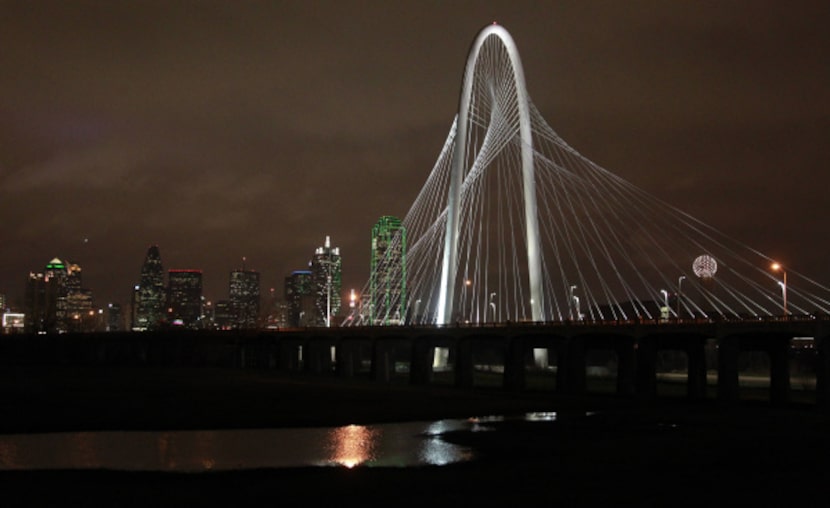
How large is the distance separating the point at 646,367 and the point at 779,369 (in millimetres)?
8598

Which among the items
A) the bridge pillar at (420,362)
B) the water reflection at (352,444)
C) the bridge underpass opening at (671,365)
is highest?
the bridge pillar at (420,362)

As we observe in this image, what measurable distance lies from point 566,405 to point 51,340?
127559mm

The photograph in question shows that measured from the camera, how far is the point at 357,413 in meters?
47.5

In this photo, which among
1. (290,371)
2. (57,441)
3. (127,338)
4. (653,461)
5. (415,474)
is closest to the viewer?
(415,474)

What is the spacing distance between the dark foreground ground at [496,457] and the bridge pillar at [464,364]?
15972mm

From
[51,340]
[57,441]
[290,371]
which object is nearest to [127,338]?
[51,340]

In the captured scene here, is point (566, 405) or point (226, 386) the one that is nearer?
point (566, 405)

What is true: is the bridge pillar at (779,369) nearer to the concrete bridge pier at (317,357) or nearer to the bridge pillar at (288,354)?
the concrete bridge pier at (317,357)

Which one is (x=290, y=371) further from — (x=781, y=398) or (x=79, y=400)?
(x=781, y=398)

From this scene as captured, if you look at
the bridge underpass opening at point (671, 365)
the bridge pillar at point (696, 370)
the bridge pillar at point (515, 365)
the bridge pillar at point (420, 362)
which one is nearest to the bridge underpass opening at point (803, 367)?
the bridge underpass opening at point (671, 365)

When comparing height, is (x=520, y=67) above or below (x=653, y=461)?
above

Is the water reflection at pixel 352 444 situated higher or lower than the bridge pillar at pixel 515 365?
lower

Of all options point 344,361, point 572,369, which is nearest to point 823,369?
point 572,369

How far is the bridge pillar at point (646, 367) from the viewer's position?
195 feet
